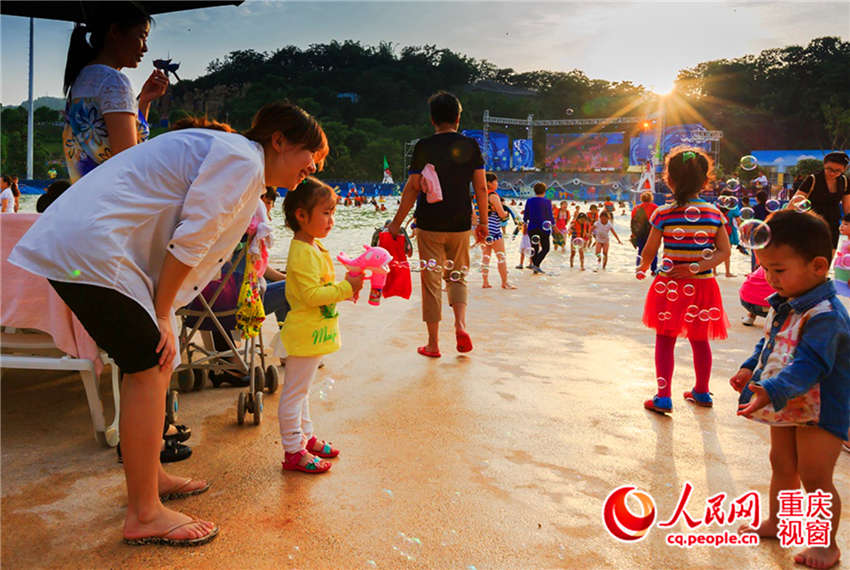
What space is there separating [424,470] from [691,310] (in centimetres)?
188

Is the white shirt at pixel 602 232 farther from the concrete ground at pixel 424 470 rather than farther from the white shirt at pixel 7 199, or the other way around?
the white shirt at pixel 7 199

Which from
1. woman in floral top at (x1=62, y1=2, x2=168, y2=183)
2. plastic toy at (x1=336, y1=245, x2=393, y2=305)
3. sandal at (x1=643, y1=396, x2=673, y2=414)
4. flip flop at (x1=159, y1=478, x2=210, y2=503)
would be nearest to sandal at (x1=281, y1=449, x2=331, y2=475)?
flip flop at (x1=159, y1=478, x2=210, y2=503)

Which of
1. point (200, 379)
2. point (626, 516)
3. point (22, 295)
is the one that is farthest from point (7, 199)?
point (626, 516)

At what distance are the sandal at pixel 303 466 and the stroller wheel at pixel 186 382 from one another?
144cm

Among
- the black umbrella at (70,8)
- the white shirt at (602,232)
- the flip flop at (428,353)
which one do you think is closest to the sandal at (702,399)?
the flip flop at (428,353)

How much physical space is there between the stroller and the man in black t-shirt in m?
1.42

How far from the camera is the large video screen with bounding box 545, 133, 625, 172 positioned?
7538 cm

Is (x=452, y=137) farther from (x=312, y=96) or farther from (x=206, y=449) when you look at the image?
(x=312, y=96)

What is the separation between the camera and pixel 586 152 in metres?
78.8

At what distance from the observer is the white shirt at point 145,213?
194cm

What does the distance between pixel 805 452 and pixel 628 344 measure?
129 inches

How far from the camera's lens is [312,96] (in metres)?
95.2

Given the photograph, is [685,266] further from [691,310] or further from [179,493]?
[179,493]

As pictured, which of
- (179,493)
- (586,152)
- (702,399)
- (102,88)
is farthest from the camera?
(586,152)
